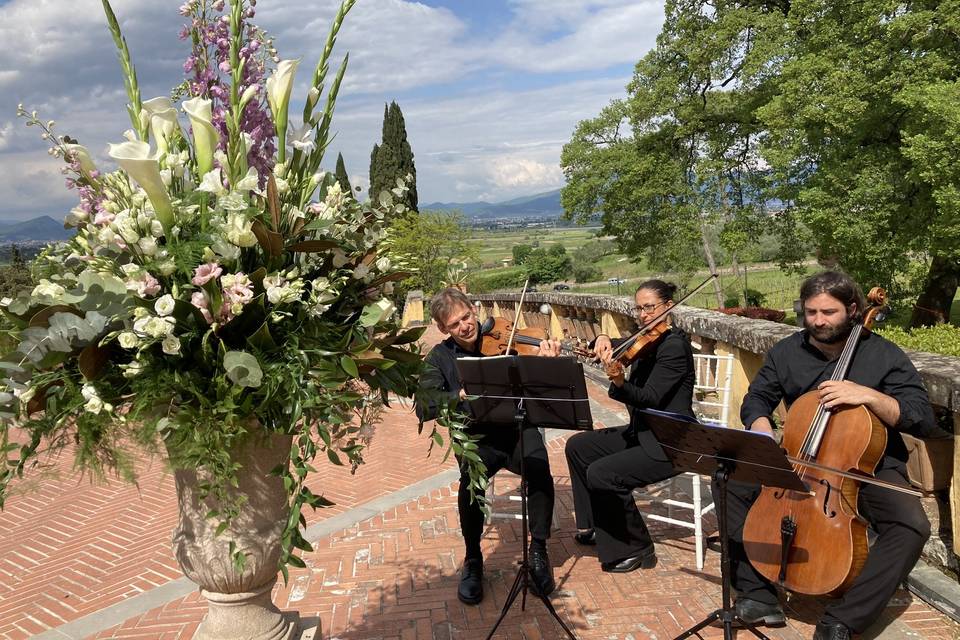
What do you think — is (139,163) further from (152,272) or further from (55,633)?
(55,633)

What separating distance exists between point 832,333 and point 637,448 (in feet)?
4.25

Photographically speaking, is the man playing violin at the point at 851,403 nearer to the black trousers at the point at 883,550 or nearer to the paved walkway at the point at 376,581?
the black trousers at the point at 883,550

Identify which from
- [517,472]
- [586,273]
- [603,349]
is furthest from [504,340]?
[586,273]

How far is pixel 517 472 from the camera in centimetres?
445

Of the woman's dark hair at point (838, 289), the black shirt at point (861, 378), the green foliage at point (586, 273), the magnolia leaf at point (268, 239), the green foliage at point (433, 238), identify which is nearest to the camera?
the magnolia leaf at point (268, 239)

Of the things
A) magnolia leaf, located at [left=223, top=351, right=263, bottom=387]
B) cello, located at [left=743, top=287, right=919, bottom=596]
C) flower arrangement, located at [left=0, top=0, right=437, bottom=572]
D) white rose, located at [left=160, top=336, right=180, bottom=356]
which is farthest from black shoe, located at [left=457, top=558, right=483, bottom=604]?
white rose, located at [left=160, top=336, right=180, bottom=356]

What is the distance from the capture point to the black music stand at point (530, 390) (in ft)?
11.7

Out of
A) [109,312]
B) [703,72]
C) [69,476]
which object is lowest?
[69,476]

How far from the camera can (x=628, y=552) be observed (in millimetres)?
4312

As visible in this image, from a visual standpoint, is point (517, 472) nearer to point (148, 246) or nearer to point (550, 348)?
point (550, 348)

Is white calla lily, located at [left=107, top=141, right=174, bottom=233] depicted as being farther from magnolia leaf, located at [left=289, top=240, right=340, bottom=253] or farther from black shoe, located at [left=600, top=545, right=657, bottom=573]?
black shoe, located at [left=600, top=545, right=657, bottom=573]

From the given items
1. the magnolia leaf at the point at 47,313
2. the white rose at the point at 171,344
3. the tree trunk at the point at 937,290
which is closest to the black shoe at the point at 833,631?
the white rose at the point at 171,344

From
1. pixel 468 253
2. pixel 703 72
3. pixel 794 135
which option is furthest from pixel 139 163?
pixel 468 253

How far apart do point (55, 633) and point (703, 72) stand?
24.4m
